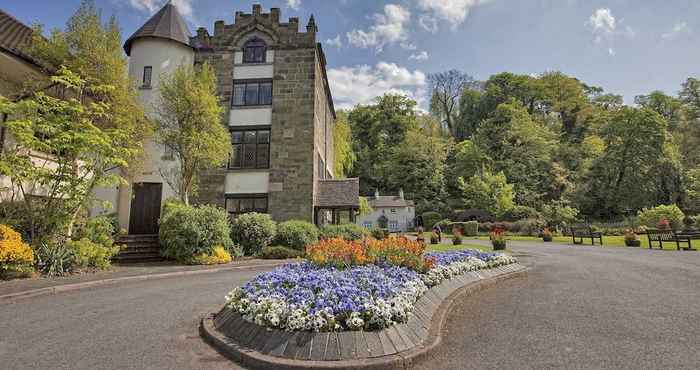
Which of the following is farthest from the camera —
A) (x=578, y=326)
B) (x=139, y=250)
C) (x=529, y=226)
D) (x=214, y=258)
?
(x=529, y=226)

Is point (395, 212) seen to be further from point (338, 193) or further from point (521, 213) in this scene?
point (338, 193)

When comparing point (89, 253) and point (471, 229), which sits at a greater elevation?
point (471, 229)

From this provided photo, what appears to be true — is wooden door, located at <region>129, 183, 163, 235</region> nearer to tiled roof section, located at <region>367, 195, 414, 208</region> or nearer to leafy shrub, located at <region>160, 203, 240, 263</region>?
leafy shrub, located at <region>160, 203, 240, 263</region>

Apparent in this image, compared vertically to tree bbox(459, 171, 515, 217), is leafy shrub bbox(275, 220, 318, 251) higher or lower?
lower

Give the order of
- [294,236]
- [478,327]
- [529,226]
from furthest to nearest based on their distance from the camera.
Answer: [529,226] < [294,236] < [478,327]

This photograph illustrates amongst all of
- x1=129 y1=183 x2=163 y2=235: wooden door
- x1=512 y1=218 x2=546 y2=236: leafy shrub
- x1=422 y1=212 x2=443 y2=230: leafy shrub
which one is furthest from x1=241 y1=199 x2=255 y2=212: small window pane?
x1=422 y1=212 x2=443 y2=230: leafy shrub

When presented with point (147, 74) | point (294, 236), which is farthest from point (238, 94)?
point (294, 236)

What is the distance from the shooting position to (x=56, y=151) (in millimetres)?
11703

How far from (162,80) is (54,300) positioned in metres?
12.8

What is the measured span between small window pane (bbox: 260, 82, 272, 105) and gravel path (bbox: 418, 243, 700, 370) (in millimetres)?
16096

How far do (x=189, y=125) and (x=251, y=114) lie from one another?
411cm

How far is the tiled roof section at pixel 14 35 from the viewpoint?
12617 millimetres

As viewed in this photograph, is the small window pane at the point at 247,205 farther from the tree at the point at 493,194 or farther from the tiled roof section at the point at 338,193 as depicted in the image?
the tree at the point at 493,194

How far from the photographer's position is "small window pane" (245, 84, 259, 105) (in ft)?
68.3
